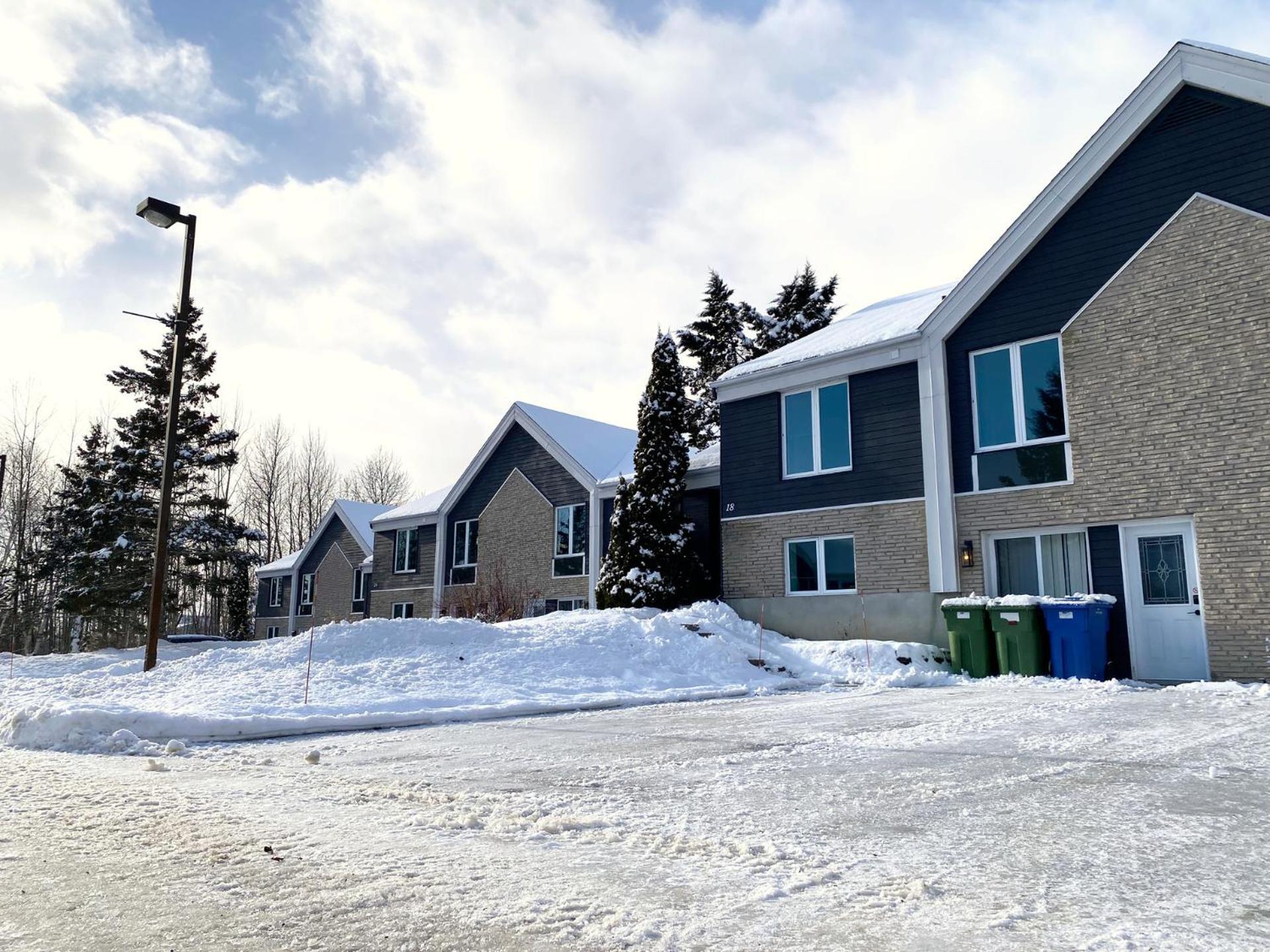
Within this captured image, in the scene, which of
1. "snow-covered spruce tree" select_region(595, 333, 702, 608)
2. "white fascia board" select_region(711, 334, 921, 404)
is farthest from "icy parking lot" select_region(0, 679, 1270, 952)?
→ "snow-covered spruce tree" select_region(595, 333, 702, 608)

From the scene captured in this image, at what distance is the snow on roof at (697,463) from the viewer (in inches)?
866

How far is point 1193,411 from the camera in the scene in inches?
534

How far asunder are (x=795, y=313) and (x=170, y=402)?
30.2 m

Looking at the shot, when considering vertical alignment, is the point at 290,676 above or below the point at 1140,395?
below

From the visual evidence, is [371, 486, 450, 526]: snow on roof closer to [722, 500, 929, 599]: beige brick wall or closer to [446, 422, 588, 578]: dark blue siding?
[446, 422, 588, 578]: dark blue siding

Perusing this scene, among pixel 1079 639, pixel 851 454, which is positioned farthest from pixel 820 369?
pixel 1079 639

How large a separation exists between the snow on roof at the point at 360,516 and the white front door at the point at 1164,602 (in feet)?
99.6

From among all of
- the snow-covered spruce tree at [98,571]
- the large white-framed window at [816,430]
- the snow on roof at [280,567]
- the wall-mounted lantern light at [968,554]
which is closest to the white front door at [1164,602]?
the wall-mounted lantern light at [968,554]

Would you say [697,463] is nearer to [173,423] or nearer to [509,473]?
[509,473]

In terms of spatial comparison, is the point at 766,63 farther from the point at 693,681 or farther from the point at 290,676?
the point at 290,676

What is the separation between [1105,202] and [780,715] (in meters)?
10.8

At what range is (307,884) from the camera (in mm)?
3596

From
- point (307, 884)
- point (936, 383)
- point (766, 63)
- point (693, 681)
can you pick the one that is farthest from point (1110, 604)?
point (307, 884)

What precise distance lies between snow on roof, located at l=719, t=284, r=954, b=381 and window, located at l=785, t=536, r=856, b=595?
12.3ft
